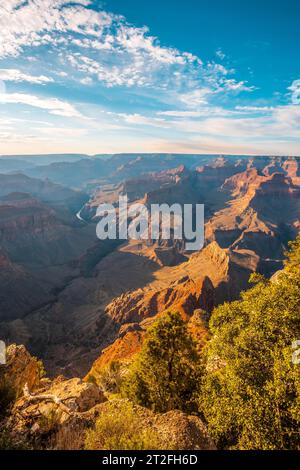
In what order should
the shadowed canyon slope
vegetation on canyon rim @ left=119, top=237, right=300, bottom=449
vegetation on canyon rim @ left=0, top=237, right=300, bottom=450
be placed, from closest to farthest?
1. vegetation on canyon rim @ left=0, top=237, right=300, bottom=450
2. vegetation on canyon rim @ left=119, top=237, right=300, bottom=449
3. the shadowed canyon slope

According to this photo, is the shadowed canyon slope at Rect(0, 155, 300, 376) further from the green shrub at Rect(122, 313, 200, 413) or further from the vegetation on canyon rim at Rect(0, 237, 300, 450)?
the vegetation on canyon rim at Rect(0, 237, 300, 450)

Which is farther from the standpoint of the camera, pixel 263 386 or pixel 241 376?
pixel 241 376

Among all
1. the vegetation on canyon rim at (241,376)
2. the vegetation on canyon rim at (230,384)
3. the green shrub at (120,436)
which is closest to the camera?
the green shrub at (120,436)

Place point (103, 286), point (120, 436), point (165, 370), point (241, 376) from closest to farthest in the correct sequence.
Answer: point (120, 436) → point (241, 376) → point (165, 370) → point (103, 286)

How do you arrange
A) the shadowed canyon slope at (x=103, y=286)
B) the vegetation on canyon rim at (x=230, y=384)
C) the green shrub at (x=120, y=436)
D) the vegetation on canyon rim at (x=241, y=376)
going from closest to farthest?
the green shrub at (x=120, y=436), the vegetation on canyon rim at (x=230, y=384), the vegetation on canyon rim at (x=241, y=376), the shadowed canyon slope at (x=103, y=286)

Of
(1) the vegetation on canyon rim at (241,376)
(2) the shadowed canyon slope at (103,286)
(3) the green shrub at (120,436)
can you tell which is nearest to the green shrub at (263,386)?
(1) the vegetation on canyon rim at (241,376)

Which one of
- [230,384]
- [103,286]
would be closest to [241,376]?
→ [230,384]

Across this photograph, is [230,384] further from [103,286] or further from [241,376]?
[103,286]

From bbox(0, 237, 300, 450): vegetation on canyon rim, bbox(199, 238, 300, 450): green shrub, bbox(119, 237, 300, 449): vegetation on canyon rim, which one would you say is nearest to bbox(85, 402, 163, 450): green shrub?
bbox(0, 237, 300, 450): vegetation on canyon rim

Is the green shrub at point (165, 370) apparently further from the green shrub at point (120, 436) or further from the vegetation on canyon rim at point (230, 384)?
the green shrub at point (120, 436)
